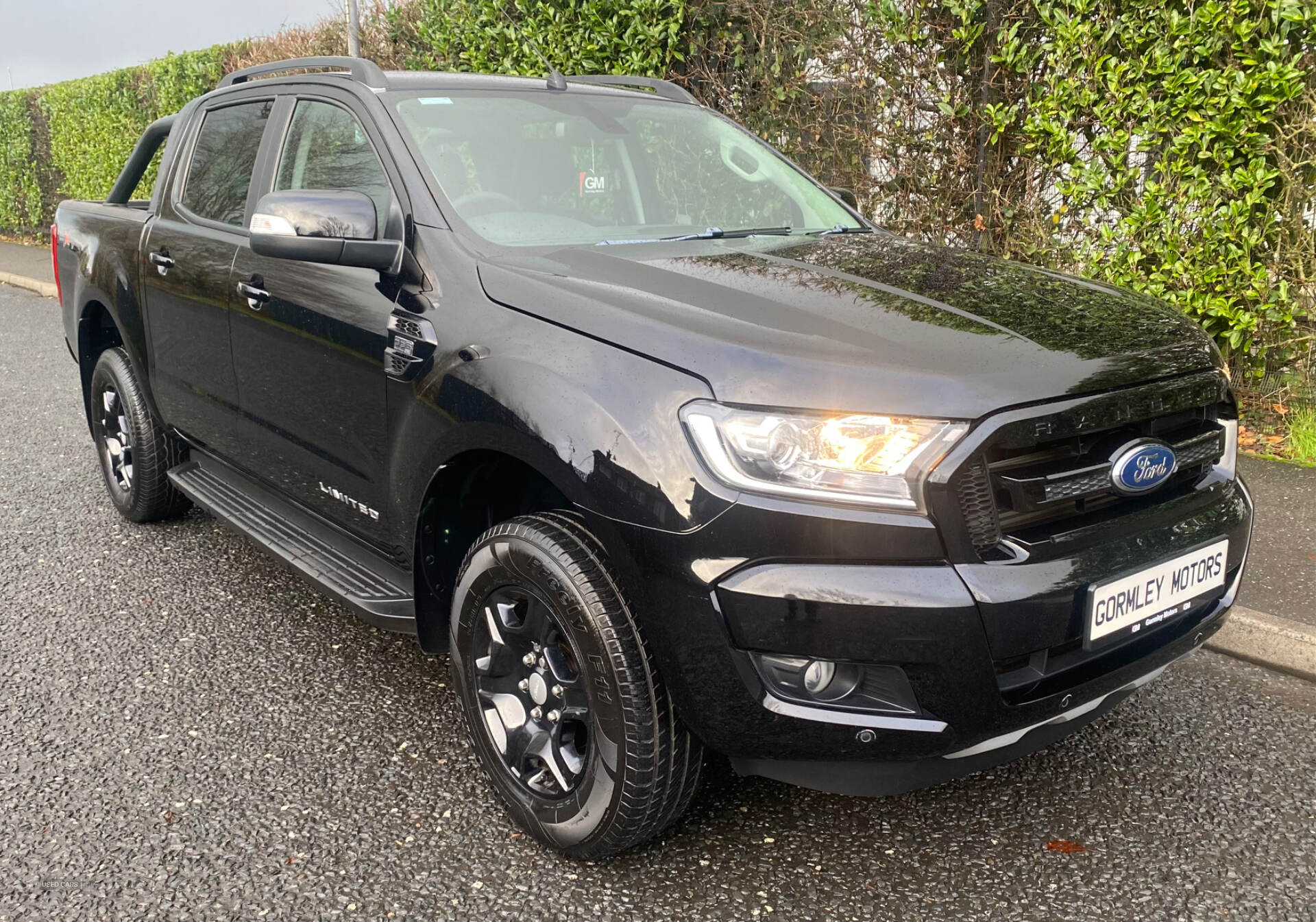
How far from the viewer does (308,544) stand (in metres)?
3.29

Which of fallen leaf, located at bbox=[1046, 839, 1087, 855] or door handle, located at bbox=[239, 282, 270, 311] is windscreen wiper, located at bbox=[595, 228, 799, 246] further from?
fallen leaf, located at bbox=[1046, 839, 1087, 855]

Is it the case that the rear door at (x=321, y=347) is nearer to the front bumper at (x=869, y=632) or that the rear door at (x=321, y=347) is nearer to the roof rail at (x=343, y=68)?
the roof rail at (x=343, y=68)

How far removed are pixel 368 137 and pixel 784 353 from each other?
5.34 ft

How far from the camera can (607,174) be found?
323 centimetres

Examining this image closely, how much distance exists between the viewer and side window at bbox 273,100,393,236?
2979 millimetres

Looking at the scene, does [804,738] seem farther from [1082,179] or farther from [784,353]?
[1082,179]

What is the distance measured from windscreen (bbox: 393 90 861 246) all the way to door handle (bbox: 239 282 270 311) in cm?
72

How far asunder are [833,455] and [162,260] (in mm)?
3057

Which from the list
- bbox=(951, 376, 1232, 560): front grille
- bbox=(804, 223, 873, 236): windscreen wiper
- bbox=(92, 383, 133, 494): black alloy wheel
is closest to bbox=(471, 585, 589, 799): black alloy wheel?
bbox=(951, 376, 1232, 560): front grille

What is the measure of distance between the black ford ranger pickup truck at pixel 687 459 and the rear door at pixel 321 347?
1 cm

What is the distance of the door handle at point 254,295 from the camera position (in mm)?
3262

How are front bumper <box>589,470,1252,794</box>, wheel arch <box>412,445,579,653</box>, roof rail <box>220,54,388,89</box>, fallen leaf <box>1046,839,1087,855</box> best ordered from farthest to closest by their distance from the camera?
roof rail <box>220,54,388,89</box> → wheel arch <box>412,445,579,653</box> → fallen leaf <box>1046,839,1087,855</box> → front bumper <box>589,470,1252,794</box>

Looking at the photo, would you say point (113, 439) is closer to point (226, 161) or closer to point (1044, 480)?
point (226, 161)

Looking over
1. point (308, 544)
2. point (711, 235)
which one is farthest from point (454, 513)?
point (711, 235)
